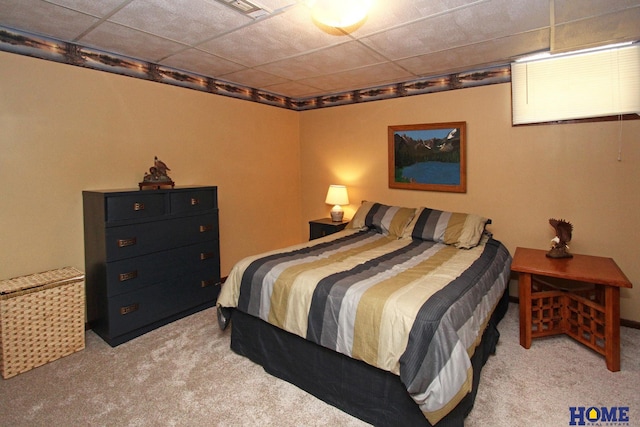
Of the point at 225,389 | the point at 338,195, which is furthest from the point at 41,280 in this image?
the point at 338,195

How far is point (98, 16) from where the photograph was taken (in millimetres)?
2350

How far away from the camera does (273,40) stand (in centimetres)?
275

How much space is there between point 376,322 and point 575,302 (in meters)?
1.93

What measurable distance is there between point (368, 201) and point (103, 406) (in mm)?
3270

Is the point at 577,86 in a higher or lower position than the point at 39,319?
higher

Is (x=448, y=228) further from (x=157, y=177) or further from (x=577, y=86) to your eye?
(x=157, y=177)

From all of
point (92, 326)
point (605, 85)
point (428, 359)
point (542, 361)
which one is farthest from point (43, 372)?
point (605, 85)

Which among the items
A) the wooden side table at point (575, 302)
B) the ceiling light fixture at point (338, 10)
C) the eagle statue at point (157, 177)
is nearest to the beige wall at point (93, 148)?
the eagle statue at point (157, 177)

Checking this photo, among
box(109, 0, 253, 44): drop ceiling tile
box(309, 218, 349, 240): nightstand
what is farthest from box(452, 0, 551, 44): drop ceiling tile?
box(309, 218, 349, 240): nightstand

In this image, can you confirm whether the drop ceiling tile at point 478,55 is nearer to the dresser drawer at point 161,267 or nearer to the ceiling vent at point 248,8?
the ceiling vent at point 248,8

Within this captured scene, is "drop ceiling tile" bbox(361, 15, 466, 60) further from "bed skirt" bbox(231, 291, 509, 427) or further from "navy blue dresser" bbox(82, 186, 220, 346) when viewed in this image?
"bed skirt" bbox(231, 291, 509, 427)

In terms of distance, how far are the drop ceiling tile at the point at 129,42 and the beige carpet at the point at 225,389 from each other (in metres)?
2.42

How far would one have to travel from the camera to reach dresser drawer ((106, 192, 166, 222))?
2818mm

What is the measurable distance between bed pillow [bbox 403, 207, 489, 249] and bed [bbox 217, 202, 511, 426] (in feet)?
0.21
